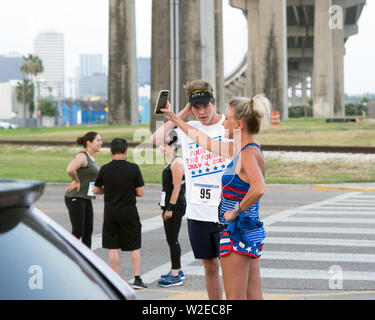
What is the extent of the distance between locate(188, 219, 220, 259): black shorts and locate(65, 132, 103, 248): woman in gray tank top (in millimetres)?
3423

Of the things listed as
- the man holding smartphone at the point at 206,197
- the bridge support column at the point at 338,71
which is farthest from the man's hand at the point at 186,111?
the bridge support column at the point at 338,71

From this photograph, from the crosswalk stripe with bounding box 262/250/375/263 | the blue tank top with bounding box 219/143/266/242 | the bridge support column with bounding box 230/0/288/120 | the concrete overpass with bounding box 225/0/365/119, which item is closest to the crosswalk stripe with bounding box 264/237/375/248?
the crosswalk stripe with bounding box 262/250/375/263

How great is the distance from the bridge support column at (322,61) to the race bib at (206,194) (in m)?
76.2

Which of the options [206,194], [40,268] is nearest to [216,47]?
[206,194]

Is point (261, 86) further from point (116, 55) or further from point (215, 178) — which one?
point (215, 178)

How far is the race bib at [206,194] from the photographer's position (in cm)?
636

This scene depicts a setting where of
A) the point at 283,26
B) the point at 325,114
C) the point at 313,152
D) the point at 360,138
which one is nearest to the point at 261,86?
the point at 283,26

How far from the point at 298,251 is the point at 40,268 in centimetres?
863

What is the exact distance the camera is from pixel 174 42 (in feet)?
118

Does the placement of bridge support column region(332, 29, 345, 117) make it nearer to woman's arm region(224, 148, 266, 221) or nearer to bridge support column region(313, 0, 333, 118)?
bridge support column region(313, 0, 333, 118)

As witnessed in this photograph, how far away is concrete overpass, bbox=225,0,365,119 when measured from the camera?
204ft

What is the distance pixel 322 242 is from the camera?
38.6 feet

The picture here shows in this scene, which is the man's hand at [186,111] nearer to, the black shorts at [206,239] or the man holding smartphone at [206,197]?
the man holding smartphone at [206,197]
